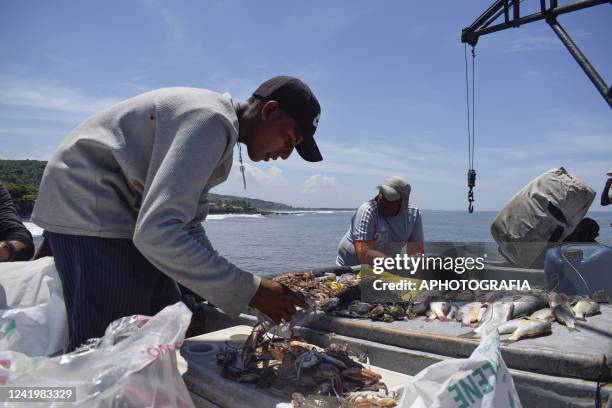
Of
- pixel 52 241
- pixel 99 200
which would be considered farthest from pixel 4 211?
pixel 99 200

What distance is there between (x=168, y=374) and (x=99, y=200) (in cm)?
96

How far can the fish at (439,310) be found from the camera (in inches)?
122

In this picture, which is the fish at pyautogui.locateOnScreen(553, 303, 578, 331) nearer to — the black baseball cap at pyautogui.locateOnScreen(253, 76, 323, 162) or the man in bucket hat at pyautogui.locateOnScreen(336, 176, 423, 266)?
the black baseball cap at pyautogui.locateOnScreen(253, 76, 323, 162)

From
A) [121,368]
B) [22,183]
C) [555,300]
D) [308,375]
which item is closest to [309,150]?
[308,375]

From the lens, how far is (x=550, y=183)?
4.77m

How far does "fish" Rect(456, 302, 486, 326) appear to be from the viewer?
3016 millimetres

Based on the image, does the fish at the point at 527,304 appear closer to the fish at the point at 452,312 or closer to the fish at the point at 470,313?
the fish at the point at 470,313

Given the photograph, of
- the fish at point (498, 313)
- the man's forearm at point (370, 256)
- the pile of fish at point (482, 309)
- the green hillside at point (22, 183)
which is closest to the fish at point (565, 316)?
the pile of fish at point (482, 309)

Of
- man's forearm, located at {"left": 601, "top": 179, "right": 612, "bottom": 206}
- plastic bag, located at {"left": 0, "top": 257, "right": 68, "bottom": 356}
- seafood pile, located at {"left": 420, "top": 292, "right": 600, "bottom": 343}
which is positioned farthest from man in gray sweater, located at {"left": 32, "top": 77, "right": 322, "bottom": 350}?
man's forearm, located at {"left": 601, "top": 179, "right": 612, "bottom": 206}

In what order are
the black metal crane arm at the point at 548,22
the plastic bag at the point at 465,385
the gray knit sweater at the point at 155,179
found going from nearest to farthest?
the plastic bag at the point at 465,385 → the gray knit sweater at the point at 155,179 → the black metal crane arm at the point at 548,22

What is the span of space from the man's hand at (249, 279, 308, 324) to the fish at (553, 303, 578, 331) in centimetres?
183

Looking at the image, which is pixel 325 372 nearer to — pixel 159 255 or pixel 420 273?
pixel 159 255

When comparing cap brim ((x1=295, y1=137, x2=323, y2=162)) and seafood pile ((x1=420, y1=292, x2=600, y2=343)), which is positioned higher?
cap brim ((x1=295, y1=137, x2=323, y2=162))

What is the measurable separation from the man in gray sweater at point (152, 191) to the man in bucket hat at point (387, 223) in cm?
305
